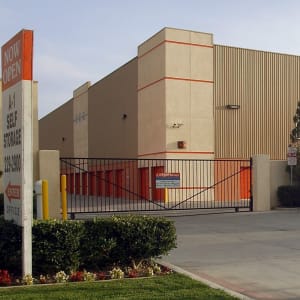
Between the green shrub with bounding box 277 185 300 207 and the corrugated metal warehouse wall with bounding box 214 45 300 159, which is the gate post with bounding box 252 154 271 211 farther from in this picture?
the corrugated metal warehouse wall with bounding box 214 45 300 159

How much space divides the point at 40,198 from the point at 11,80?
12.4 feet

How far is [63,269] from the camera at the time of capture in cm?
881

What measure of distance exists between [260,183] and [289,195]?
1.74 m

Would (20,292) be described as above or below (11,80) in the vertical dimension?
below

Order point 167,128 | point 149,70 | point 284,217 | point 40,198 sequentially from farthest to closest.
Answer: point 149,70 < point 167,128 < point 284,217 < point 40,198

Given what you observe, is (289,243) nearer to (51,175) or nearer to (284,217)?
(284,217)

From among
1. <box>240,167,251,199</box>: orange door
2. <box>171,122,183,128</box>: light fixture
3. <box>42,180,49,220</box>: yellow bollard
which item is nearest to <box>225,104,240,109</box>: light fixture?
<box>171,122,183,128</box>: light fixture

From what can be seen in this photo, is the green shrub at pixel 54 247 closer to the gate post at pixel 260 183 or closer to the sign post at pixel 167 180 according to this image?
the sign post at pixel 167 180

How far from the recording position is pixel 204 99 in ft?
104

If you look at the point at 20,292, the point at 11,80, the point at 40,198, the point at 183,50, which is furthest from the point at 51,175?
the point at 183,50

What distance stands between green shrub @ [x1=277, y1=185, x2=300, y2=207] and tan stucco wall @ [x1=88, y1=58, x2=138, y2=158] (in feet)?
42.1

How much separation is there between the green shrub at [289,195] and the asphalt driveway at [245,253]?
383 centimetres

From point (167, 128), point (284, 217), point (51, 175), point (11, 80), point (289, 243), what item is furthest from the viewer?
point (167, 128)

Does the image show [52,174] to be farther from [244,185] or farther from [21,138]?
[244,185]
